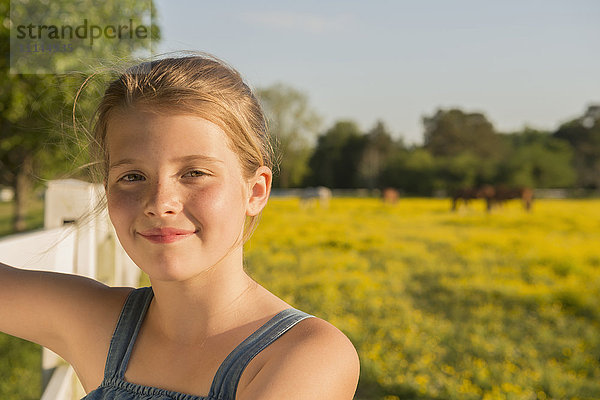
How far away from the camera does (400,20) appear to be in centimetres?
2980

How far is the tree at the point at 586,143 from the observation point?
21.8 meters

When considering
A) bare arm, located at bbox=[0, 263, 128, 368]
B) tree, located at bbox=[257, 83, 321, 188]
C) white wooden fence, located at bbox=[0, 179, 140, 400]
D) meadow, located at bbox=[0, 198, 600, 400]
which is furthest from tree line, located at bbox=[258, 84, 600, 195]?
bare arm, located at bbox=[0, 263, 128, 368]

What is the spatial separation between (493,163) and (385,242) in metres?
11.0

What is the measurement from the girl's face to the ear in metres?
0.10

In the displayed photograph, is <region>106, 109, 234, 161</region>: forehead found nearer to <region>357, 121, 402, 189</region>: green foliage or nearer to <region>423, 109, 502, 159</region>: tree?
<region>423, 109, 502, 159</region>: tree

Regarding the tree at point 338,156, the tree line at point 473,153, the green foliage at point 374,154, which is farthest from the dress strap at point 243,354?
the tree at point 338,156

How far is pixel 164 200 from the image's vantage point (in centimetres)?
89

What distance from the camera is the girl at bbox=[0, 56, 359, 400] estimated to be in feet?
2.85

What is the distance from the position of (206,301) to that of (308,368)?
0.89 ft

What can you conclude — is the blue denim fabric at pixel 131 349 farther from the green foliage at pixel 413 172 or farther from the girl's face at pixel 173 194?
the green foliage at pixel 413 172

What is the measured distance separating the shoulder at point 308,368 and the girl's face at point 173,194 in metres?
0.19

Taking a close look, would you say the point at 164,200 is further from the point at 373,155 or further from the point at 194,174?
the point at 373,155

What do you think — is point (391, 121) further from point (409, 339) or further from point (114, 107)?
point (114, 107)

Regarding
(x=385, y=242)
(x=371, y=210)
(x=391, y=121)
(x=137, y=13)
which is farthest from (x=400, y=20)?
(x=137, y=13)
